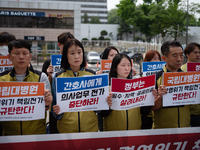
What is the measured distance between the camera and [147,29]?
56.9 metres

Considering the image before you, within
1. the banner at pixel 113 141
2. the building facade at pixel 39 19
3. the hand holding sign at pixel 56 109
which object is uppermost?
the building facade at pixel 39 19

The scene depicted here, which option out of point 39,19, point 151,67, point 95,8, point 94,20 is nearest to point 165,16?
point 39,19

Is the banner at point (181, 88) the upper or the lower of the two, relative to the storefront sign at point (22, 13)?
lower

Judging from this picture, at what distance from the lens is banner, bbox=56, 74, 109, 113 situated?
2.77 m

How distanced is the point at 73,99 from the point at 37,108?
0.47 m

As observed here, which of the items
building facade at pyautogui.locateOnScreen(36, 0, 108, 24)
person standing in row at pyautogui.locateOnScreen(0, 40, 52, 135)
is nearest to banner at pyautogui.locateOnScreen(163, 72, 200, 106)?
person standing in row at pyautogui.locateOnScreen(0, 40, 52, 135)

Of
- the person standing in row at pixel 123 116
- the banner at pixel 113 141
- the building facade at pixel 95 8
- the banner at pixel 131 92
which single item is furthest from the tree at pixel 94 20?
the banner at pixel 113 141

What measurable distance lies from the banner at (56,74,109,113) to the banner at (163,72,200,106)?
2.90 feet

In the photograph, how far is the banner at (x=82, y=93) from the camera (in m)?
2.77

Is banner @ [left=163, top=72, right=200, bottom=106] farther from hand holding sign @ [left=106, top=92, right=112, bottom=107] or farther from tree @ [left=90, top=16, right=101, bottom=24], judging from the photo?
tree @ [left=90, top=16, right=101, bottom=24]

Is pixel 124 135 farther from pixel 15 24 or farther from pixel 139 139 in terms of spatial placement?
pixel 15 24

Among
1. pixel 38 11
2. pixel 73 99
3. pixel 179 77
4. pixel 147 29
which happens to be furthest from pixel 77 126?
pixel 147 29

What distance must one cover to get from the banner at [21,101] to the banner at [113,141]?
587mm

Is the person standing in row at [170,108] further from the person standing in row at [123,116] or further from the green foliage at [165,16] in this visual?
the green foliage at [165,16]
